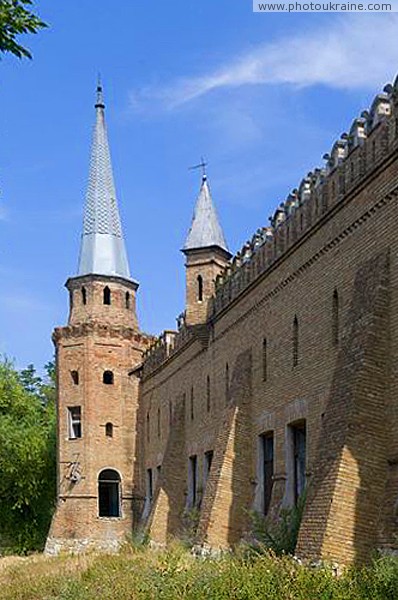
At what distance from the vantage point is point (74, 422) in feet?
132

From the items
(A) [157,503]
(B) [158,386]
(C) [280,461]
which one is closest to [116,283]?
(B) [158,386]

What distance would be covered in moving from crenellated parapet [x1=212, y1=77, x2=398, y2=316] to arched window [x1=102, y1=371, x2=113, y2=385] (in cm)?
1301

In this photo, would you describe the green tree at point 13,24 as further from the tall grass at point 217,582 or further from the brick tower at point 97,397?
the brick tower at point 97,397

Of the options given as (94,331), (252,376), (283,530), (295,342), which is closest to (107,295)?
(94,331)

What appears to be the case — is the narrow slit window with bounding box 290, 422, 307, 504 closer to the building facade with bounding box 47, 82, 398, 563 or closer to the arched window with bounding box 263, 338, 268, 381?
the building facade with bounding box 47, 82, 398, 563

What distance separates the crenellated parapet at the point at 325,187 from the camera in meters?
17.5

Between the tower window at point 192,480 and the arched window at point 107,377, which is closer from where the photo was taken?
the tower window at point 192,480

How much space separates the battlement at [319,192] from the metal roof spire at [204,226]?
1333 mm

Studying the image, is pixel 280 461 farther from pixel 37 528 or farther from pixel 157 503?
pixel 37 528

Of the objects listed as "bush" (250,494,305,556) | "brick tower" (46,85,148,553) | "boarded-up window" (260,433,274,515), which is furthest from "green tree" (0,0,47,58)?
"brick tower" (46,85,148,553)

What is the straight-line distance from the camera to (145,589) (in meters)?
15.1

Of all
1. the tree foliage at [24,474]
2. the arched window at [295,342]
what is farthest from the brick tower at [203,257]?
the tree foliage at [24,474]

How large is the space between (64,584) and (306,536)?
4.30m

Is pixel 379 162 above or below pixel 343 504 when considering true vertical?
above
